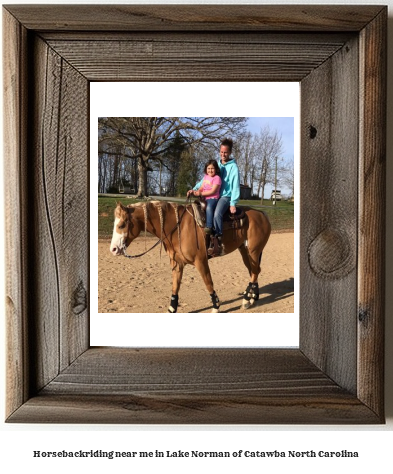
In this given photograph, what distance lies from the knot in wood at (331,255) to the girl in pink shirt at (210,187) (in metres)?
0.16

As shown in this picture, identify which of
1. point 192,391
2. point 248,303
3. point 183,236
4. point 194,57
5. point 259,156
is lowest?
point 192,391

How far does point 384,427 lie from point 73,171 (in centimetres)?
63

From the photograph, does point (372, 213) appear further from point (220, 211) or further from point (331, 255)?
point (220, 211)

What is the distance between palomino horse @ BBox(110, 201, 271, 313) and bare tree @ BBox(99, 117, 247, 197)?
0.13 feet

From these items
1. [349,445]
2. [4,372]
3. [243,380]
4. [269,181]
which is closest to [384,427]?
[349,445]

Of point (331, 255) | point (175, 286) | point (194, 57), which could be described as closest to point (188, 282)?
point (175, 286)

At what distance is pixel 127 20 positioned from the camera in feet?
2.47

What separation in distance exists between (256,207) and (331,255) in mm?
136

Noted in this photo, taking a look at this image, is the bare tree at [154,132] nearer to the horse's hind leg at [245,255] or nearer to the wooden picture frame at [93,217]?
the wooden picture frame at [93,217]

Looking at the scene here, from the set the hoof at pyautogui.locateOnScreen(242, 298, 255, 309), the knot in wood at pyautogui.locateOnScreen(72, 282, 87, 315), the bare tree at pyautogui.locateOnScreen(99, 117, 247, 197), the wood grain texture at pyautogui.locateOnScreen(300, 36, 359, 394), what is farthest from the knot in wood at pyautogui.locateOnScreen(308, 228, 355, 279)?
the knot in wood at pyautogui.locateOnScreen(72, 282, 87, 315)

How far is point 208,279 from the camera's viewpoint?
80cm

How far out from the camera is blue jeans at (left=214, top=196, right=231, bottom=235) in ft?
2.62

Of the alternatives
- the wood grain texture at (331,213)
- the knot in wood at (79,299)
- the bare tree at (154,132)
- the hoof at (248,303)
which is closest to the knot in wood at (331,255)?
the wood grain texture at (331,213)

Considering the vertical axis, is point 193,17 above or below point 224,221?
above
